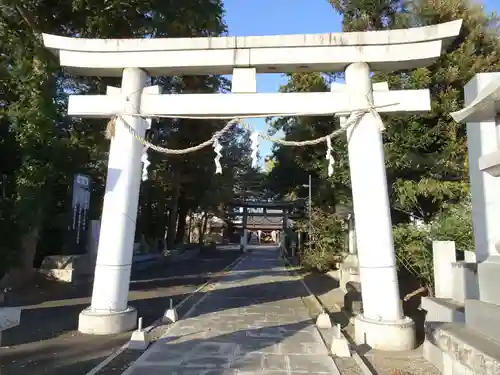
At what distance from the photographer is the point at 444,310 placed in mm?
6973

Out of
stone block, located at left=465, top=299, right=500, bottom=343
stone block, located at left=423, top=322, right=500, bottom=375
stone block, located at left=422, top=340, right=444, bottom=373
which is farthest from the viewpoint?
stone block, located at left=422, top=340, right=444, bottom=373

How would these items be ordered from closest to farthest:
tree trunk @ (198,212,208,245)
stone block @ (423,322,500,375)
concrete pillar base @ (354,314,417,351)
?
stone block @ (423,322,500,375) → concrete pillar base @ (354,314,417,351) → tree trunk @ (198,212,208,245)

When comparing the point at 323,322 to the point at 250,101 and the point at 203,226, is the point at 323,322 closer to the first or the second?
the point at 250,101

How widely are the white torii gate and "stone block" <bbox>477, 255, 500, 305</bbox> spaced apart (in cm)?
398

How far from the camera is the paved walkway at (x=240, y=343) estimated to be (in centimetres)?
627

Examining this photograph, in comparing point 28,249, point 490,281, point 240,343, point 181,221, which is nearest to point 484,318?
point 490,281

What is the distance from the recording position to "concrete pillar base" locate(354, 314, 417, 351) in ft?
24.0

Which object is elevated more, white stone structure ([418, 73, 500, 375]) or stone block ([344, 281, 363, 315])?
white stone structure ([418, 73, 500, 375])

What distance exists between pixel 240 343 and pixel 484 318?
492cm

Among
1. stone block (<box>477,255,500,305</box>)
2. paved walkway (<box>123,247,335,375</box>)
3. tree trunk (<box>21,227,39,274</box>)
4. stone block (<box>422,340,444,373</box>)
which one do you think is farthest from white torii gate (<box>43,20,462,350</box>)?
tree trunk (<box>21,227,39,274</box>)

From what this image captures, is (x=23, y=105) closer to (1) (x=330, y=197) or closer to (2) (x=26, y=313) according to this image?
(2) (x=26, y=313)

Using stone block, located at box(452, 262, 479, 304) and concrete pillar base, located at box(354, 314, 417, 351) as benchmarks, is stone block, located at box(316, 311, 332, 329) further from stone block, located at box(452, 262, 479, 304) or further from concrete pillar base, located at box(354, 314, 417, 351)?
stone block, located at box(452, 262, 479, 304)

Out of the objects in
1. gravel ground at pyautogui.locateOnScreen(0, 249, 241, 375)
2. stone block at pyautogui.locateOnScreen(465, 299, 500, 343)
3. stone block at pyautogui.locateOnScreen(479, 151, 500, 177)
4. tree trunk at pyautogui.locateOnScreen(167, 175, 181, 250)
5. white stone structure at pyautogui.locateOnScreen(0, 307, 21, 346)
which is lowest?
gravel ground at pyautogui.locateOnScreen(0, 249, 241, 375)

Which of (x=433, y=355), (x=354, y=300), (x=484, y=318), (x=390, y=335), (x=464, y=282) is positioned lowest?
(x=433, y=355)
